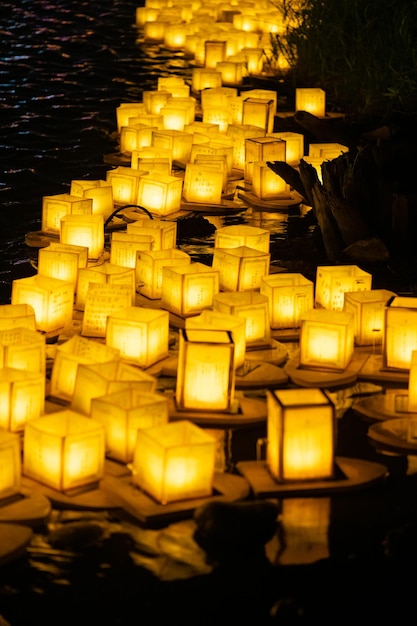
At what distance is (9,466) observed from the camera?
175 inches

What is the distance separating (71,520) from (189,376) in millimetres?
973

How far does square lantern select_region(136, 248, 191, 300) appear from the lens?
6445mm

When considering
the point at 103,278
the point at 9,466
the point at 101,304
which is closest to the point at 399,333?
the point at 101,304

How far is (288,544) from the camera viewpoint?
4270mm

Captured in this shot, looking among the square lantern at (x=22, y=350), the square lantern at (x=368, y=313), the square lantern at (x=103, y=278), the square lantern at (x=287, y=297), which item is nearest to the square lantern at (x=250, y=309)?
the square lantern at (x=287, y=297)

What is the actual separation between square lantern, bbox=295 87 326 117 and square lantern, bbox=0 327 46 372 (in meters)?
5.62

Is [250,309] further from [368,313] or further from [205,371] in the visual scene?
[205,371]

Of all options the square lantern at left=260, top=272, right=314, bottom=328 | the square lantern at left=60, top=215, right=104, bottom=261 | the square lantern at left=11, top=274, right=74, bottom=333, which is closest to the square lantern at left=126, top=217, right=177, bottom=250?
the square lantern at left=60, top=215, right=104, bottom=261

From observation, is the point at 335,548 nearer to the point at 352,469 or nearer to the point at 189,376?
the point at 352,469

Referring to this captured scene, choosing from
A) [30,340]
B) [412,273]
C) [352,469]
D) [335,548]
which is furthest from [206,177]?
[335,548]

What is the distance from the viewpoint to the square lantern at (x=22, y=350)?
205 inches

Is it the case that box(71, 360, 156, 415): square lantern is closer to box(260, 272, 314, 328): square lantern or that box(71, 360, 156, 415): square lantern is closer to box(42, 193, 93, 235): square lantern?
box(260, 272, 314, 328): square lantern

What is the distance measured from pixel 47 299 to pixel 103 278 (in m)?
0.35

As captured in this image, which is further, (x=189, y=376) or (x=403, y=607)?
(x=189, y=376)
